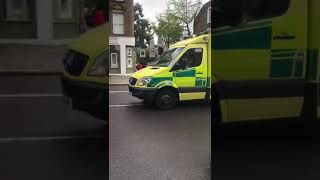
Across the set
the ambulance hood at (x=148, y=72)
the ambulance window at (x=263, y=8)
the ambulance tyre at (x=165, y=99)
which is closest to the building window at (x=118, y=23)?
the ambulance hood at (x=148, y=72)

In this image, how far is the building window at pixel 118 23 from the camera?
→ 1797mm

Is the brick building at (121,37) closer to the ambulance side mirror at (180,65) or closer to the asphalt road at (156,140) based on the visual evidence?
the asphalt road at (156,140)

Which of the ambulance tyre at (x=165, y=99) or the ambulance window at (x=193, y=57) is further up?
the ambulance window at (x=193, y=57)

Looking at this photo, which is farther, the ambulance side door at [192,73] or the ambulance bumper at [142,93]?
the ambulance side door at [192,73]

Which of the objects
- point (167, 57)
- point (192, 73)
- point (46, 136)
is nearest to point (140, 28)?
point (167, 57)

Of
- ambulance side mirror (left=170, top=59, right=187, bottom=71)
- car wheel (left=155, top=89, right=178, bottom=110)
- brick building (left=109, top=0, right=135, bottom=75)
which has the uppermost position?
brick building (left=109, top=0, right=135, bottom=75)

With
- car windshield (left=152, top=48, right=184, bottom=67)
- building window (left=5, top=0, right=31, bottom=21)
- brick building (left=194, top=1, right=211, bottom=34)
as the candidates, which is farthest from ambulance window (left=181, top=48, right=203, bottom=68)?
building window (left=5, top=0, right=31, bottom=21)

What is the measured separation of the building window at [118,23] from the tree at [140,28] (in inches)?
3.4

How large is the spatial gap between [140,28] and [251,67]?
2.54 ft

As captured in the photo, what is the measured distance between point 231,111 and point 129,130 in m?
0.72

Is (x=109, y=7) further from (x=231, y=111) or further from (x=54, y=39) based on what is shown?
(x=231, y=111)

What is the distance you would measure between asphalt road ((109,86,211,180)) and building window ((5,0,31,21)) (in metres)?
0.57

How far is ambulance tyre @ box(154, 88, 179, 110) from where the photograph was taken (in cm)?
211

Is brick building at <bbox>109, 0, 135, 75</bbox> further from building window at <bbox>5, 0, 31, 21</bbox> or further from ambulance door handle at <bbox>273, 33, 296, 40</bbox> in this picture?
ambulance door handle at <bbox>273, 33, 296, 40</bbox>
